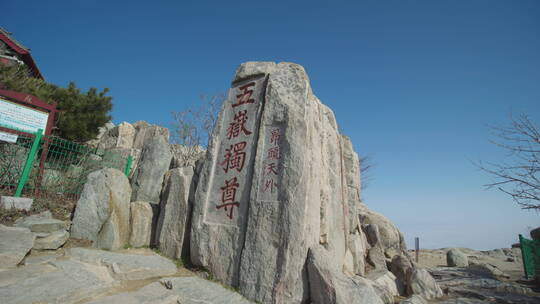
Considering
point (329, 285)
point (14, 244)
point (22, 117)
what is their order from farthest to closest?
point (22, 117) → point (14, 244) → point (329, 285)

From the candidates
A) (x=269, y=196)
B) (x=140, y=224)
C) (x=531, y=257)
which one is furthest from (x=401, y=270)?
(x=140, y=224)

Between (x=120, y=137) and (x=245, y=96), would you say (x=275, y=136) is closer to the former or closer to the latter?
(x=245, y=96)

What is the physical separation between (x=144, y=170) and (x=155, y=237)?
1.99m

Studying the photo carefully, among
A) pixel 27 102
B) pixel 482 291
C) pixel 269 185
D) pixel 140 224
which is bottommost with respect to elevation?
pixel 482 291

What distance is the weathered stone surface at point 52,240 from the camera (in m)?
4.93

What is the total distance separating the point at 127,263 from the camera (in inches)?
183

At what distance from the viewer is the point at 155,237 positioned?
6117mm

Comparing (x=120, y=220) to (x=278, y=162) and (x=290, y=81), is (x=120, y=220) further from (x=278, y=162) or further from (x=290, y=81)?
(x=290, y=81)

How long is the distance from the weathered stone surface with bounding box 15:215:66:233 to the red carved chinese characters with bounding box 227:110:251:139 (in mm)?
3887

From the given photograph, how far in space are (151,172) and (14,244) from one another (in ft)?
10.4

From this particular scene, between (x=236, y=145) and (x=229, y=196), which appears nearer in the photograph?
(x=229, y=196)

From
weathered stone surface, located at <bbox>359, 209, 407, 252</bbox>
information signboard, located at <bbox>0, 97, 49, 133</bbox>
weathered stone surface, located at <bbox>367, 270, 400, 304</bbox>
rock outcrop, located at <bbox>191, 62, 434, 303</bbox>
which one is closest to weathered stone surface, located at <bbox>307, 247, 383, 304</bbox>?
rock outcrop, located at <bbox>191, 62, 434, 303</bbox>

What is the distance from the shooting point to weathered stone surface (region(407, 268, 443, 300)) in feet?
21.6

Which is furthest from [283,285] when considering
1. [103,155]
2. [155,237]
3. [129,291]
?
[103,155]
